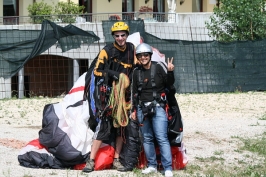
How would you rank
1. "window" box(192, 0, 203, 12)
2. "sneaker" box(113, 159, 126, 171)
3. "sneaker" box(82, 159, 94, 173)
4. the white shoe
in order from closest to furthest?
the white shoe < "sneaker" box(82, 159, 94, 173) < "sneaker" box(113, 159, 126, 171) < "window" box(192, 0, 203, 12)

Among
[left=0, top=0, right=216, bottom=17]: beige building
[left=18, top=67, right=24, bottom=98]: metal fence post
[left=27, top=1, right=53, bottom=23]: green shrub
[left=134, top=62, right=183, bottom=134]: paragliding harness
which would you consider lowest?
[left=18, top=67, right=24, bottom=98]: metal fence post

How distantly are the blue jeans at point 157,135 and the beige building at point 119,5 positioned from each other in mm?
22227

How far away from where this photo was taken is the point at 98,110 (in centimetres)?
822

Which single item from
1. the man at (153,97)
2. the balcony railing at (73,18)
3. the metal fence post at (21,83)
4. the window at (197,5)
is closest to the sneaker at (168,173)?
the man at (153,97)

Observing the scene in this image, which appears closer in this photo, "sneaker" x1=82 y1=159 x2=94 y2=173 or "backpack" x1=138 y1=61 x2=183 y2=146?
"backpack" x1=138 y1=61 x2=183 y2=146

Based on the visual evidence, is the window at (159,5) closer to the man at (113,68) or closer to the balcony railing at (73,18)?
the balcony railing at (73,18)

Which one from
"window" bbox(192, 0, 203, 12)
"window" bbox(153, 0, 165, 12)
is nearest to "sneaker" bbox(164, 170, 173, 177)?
"window" bbox(153, 0, 165, 12)

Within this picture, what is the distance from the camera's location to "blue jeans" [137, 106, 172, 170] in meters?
7.87

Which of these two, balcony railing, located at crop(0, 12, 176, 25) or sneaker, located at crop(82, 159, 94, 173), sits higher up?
balcony railing, located at crop(0, 12, 176, 25)

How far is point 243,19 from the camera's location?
76.7 feet

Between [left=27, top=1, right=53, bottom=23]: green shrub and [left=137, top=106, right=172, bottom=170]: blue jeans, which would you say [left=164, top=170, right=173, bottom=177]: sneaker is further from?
[left=27, top=1, right=53, bottom=23]: green shrub

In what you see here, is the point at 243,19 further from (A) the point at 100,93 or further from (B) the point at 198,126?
(A) the point at 100,93

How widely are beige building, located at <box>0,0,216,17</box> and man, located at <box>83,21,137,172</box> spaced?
21708 mm

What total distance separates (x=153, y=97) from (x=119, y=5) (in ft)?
Answer: 86.0
